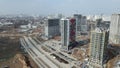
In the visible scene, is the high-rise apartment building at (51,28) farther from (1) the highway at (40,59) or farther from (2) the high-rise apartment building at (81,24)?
(1) the highway at (40,59)

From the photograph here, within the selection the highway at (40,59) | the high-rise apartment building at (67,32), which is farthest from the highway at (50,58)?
the high-rise apartment building at (67,32)

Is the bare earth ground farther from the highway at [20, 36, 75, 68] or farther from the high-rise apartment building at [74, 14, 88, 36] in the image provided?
the high-rise apartment building at [74, 14, 88, 36]

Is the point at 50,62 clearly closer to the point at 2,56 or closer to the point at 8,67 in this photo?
the point at 8,67

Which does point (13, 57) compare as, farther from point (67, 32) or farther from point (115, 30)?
point (115, 30)

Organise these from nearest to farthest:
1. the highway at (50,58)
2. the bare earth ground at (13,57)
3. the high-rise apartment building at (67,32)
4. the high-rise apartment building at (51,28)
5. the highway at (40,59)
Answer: the highway at (40,59), the highway at (50,58), the bare earth ground at (13,57), the high-rise apartment building at (67,32), the high-rise apartment building at (51,28)

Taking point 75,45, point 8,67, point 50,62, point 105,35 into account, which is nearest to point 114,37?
point 75,45
